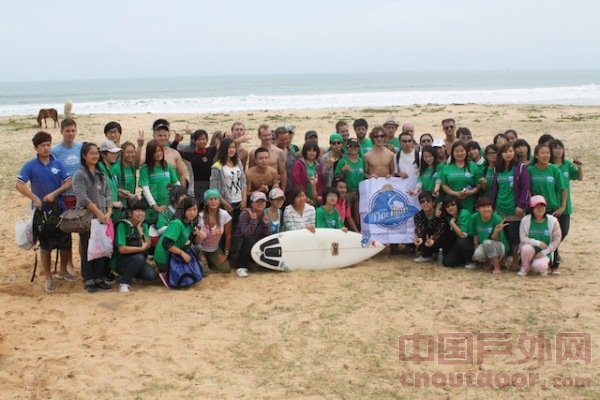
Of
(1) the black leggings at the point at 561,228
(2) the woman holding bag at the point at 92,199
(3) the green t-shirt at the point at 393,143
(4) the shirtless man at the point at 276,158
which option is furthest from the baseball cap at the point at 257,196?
(1) the black leggings at the point at 561,228

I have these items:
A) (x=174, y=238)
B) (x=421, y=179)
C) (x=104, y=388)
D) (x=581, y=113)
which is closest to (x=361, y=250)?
(x=421, y=179)

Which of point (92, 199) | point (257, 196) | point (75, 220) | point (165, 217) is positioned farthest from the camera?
point (257, 196)

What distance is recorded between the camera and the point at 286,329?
5156mm

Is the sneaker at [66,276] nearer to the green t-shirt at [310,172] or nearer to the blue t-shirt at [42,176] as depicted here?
the blue t-shirt at [42,176]

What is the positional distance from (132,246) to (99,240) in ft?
1.13

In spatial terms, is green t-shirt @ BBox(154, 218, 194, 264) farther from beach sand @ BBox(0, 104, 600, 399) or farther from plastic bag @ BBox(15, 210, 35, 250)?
plastic bag @ BBox(15, 210, 35, 250)

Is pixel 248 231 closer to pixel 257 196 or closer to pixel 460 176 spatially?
pixel 257 196

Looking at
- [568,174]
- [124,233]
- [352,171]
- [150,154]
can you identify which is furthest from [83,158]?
[568,174]

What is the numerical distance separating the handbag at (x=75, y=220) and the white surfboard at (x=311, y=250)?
181 cm

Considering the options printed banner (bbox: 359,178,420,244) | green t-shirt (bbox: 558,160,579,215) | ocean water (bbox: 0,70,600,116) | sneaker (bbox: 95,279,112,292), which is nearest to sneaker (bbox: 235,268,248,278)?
sneaker (bbox: 95,279,112,292)

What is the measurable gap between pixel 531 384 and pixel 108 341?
3.28 meters

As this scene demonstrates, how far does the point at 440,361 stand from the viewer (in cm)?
455

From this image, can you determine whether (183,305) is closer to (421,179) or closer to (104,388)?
(104,388)

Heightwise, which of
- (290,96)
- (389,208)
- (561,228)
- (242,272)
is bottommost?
(242,272)
